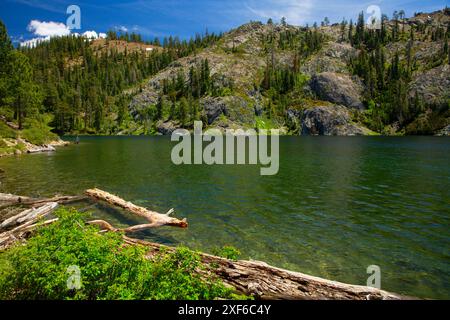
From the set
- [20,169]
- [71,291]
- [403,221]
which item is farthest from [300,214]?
[20,169]

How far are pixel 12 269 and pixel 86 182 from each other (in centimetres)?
2964

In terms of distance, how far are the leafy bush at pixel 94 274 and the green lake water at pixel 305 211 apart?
789 cm

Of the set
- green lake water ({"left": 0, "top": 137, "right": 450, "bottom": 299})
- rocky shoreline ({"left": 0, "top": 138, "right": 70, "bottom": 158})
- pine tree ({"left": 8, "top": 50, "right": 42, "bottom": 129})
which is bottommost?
green lake water ({"left": 0, "top": 137, "right": 450, "bottom": 299})

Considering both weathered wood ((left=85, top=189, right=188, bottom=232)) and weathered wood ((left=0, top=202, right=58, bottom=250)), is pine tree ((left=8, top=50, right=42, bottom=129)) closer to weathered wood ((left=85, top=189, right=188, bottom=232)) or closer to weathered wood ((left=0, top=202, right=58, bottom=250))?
weathered wood ((left=85, top=189, right=188, bottom=232))

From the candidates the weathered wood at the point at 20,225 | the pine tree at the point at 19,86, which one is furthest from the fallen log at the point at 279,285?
the pine tree at the point at 19,86

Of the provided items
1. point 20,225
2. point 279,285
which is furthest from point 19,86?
point 279,285

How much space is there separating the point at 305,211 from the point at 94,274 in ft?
66.4

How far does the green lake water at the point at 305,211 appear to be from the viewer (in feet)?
54.2

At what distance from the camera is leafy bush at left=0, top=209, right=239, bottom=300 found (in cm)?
909

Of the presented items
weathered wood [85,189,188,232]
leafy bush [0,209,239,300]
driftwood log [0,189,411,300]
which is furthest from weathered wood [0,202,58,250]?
driftwood log [0,189,411,300]

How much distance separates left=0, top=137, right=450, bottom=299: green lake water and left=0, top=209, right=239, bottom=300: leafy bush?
25.9 ft

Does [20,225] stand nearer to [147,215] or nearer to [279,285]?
[147,215]

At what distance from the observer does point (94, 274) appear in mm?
9492

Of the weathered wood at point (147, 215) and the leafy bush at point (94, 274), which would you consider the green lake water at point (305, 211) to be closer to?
the weathered wood at point (147, 215)
